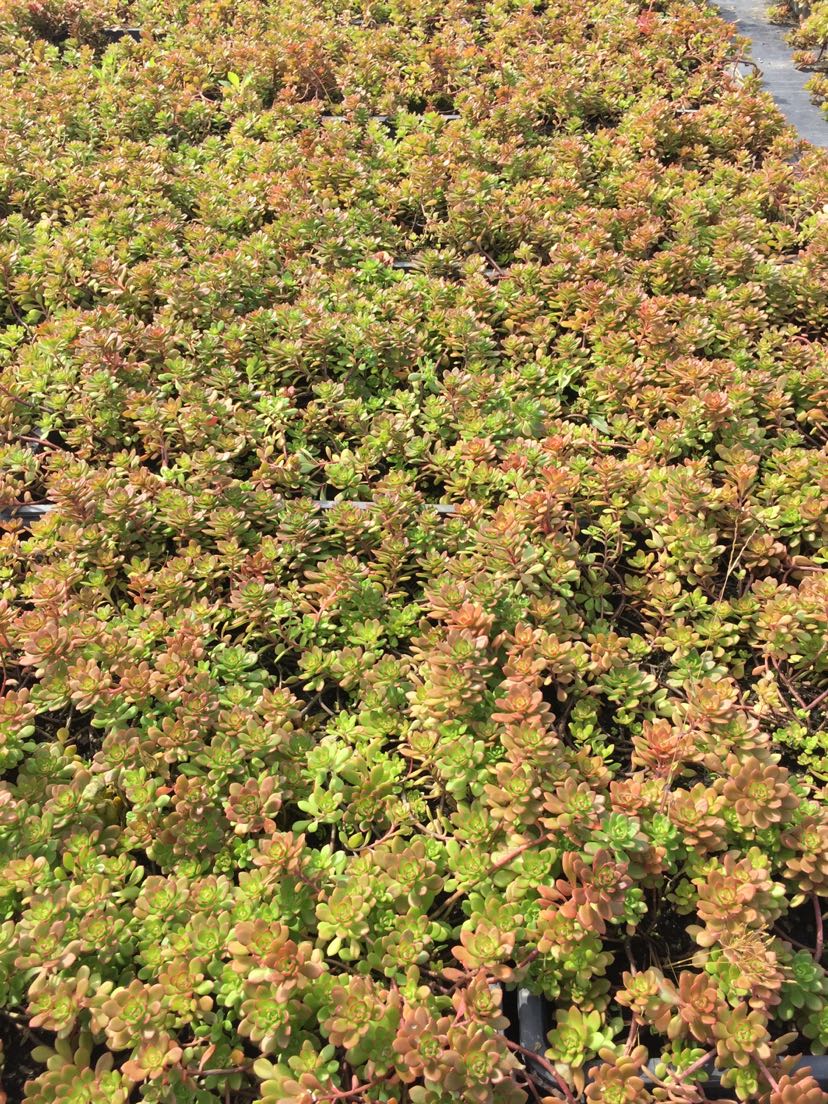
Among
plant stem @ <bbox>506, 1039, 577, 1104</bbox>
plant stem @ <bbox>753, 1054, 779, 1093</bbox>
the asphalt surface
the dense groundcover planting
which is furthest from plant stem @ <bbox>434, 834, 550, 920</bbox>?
the asphalt surface

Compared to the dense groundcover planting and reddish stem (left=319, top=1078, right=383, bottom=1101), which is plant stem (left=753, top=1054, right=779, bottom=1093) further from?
reddish stem (left=319, top=1078, right=383, bottom=1101)

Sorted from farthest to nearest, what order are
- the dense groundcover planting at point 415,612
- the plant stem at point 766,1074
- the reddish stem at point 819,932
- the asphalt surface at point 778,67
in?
1. the asphalt surface at point 778,67
2. the reddish stem at point 819,932
3. the dense groundcover planting at point 415,612
4. the plant stem at point 766,1074

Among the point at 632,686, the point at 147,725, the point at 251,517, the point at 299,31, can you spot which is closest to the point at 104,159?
the point at 299,31

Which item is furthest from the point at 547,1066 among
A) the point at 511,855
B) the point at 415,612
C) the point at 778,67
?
the point at 778,67

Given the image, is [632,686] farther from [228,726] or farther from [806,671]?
[228,726]

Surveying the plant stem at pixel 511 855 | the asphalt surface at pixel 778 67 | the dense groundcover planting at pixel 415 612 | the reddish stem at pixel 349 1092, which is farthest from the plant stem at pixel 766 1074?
the asphalt surface at pixel 778 67

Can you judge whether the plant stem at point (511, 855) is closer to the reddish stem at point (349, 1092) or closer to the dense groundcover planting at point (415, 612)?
the dense groundcover planting at point (415, 612)
